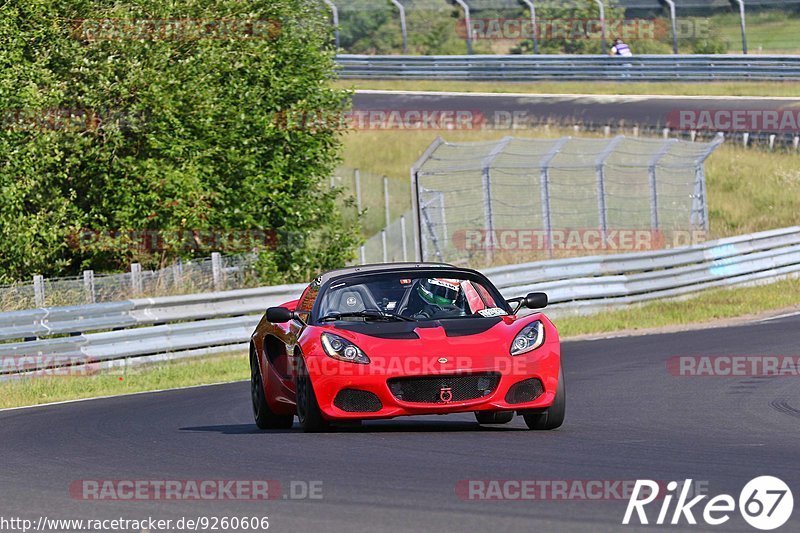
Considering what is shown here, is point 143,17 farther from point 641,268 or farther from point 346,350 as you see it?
point 346,350

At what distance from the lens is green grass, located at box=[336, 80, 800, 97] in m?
41.4

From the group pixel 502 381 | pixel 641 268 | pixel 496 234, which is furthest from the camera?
pixel 496 234

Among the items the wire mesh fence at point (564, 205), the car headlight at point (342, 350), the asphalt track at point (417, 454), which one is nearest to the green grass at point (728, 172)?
the wire mesh fence at point (564, 205)

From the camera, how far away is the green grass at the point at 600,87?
136 feet

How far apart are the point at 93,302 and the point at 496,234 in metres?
8.90

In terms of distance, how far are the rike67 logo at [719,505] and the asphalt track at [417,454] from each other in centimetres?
7

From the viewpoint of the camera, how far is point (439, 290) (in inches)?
428

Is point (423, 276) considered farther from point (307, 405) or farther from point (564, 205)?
point (564, 205)

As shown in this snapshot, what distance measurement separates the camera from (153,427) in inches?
443

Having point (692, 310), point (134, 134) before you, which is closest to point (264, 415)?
point (134, 134)

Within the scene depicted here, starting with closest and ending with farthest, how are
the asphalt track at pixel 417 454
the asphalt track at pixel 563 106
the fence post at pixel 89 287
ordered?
the asphalt track at pixel 417 454 < the fence post at pixel 89 287 < the asphalt track at pixel 563 106

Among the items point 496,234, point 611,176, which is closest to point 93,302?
point 496,234

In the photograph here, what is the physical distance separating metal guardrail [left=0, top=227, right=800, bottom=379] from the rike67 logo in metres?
10.6

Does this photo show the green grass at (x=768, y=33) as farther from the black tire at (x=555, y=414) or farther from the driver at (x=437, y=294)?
the black tire at (x=555, y=414)
